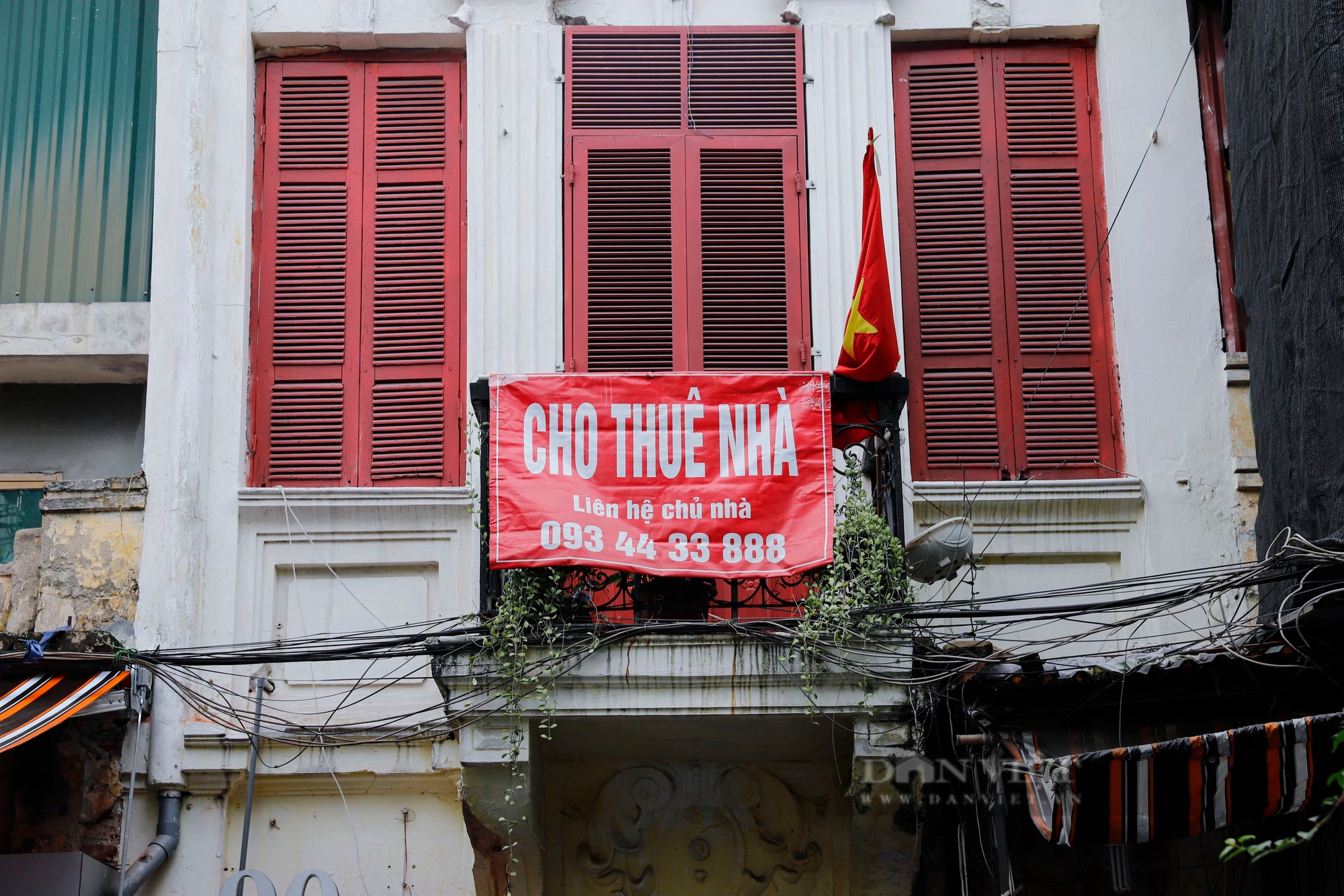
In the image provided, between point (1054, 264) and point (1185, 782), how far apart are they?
398 centimetres

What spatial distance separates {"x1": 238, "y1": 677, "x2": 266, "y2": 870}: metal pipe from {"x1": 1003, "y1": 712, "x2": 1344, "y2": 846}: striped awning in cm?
434

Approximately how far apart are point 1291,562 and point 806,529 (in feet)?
7.74

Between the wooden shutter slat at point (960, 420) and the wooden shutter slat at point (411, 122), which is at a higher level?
the wooden shutter slat at point (411, 122)

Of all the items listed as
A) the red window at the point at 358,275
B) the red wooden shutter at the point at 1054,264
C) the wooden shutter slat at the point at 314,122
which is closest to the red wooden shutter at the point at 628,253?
the red window at the point at 358,275

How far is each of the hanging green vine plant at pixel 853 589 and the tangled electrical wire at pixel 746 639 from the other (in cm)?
3

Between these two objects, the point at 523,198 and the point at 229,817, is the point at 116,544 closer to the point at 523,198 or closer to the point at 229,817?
the point at 229,817

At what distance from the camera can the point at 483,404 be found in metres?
8.49

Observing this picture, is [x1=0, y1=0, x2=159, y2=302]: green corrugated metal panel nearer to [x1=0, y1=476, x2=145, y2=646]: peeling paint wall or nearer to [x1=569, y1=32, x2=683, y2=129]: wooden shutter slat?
[x1=0, y1=476, x2=145, y2=646]: peeling paint wall

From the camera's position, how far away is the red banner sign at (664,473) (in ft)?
26.6

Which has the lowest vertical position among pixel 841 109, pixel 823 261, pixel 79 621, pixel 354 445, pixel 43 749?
pixel 43 749

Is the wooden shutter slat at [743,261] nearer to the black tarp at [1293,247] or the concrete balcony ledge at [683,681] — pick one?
the concrete balcony ledge at [683,681]

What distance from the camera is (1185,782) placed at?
7.21 m

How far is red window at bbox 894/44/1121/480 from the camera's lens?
32.2 feet

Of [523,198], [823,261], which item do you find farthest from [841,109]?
[523,198]
